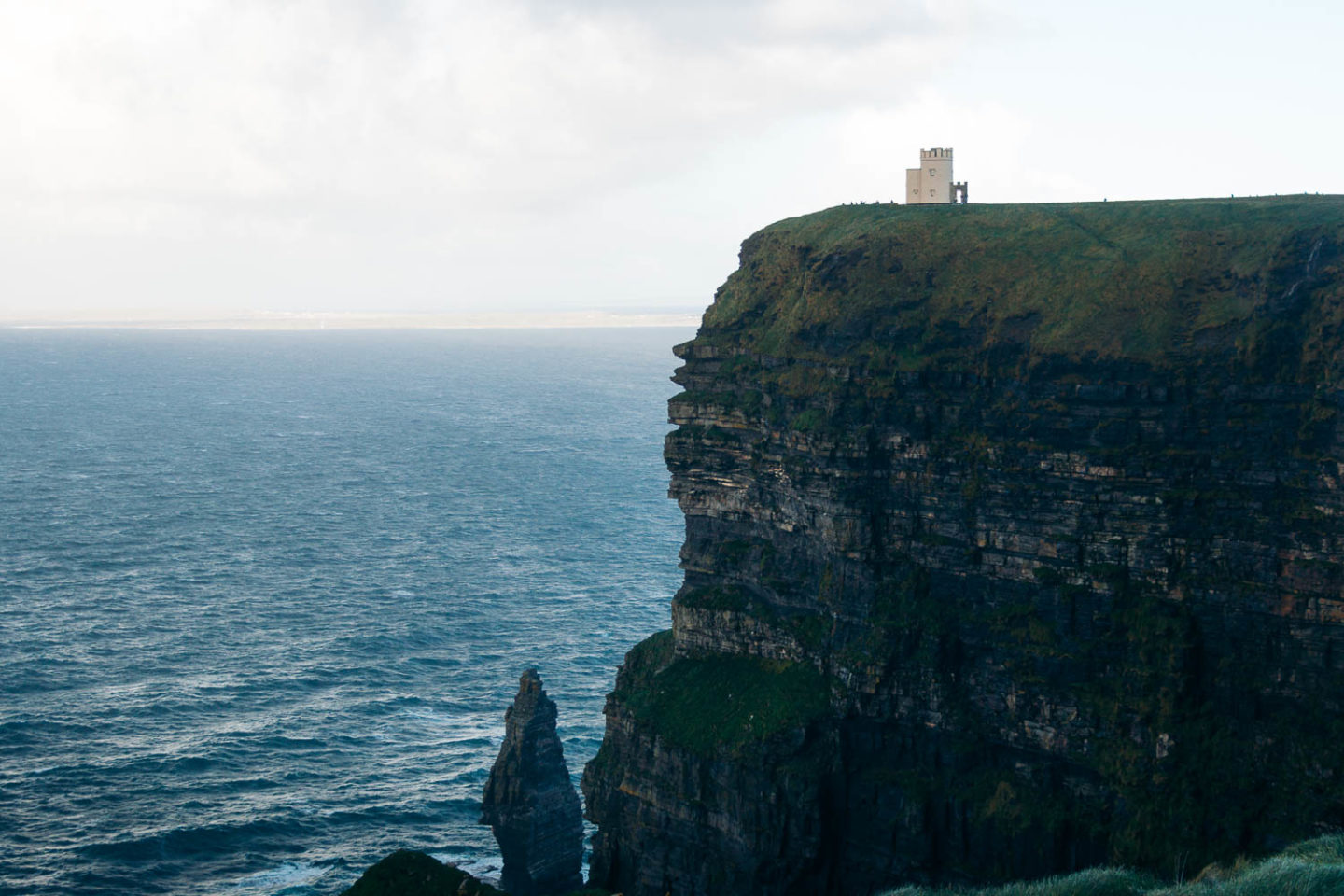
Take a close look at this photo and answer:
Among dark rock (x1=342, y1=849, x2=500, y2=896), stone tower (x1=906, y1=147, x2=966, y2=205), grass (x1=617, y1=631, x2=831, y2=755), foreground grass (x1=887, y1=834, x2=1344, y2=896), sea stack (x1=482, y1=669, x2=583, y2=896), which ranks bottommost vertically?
sea stack (x1=482, y1=669, x2=583, y2=896)

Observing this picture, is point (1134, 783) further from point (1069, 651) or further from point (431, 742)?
point (431, 742)

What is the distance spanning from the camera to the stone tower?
260 ft

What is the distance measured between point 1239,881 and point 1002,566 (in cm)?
2439

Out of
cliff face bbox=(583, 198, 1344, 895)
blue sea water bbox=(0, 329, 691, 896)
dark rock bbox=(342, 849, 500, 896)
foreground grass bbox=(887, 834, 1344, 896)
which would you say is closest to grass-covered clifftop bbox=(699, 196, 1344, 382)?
cliff face bbox=(583, 198, 1344, 895)

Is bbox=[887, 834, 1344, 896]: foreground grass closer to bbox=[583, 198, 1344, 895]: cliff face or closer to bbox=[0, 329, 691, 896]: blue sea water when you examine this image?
bbox=[583, 198, 1344, 895]: cliff face

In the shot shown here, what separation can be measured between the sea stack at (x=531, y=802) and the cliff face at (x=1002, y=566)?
227 inches

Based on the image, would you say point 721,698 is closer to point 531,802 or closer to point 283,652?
point 531,802

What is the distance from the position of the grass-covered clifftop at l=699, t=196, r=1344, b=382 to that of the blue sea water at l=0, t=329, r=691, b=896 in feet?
A: 129

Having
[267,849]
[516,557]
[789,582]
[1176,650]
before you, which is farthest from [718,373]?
[516,557]

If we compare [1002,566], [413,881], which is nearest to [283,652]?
[413,881]

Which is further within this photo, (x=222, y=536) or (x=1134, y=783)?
(x=222, y=536)

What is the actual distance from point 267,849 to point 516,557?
6127cm

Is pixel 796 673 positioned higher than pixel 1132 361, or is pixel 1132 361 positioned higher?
pixel 1132 361

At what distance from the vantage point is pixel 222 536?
449 feet
